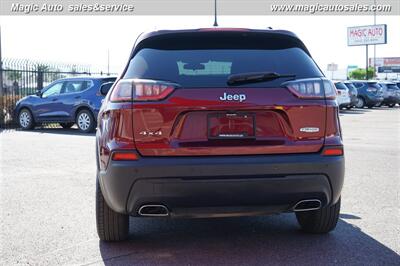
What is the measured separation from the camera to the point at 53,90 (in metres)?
15.9

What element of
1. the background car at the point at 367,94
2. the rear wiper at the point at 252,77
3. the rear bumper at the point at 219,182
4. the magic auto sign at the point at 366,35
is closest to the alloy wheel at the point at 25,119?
the rear bumper at the point at 219,182

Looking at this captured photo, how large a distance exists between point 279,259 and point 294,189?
0.61 m

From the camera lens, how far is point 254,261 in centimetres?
401

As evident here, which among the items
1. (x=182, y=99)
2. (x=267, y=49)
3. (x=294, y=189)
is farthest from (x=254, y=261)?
(x=267, y=49)

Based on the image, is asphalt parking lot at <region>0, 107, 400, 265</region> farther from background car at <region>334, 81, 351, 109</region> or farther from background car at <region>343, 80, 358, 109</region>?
background car at <region>343, 80, 358, 109</region>

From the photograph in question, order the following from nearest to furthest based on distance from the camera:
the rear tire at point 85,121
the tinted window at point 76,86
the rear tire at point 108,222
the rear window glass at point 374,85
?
the rear tire at point 108,222
the rear tire at point 85,121
the tinted window at point 76,86
the rear window glass at point 374,85

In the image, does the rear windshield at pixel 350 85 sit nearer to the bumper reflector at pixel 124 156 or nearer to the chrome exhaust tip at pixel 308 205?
the chrome exhaust tip at pixel 308 205

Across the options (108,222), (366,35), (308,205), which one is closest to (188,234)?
(108,222)

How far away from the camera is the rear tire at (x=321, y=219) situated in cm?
452

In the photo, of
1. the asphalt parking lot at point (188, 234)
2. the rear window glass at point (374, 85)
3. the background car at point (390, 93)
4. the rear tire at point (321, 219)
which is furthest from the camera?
the background car at point (390, 93)

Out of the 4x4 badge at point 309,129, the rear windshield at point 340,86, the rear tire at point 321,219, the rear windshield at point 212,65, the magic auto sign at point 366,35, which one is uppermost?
the magic auto sign at point 366,35

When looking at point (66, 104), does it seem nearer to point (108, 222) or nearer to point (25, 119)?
point (25, 119)

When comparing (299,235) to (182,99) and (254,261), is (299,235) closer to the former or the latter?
(254,261)

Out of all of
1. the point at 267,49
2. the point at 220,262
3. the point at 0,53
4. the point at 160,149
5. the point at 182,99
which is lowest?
the point at 220,262
